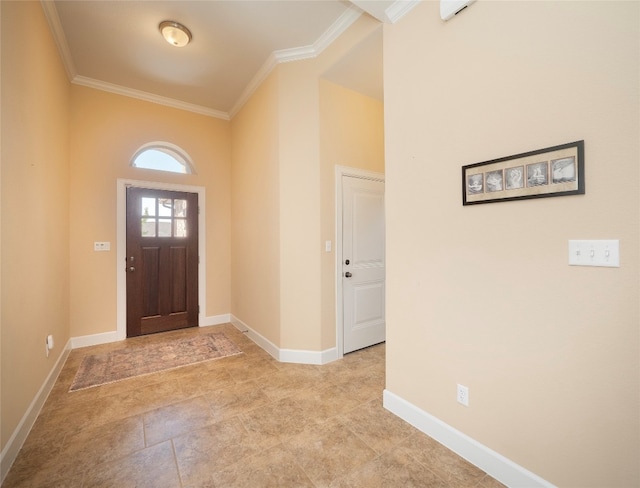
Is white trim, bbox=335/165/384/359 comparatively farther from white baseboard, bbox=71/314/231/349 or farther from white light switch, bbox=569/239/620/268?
white baseboard, bbox=71/314/231/349

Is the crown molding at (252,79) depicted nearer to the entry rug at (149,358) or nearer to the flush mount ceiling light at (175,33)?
the flush mount ceiling light at (175,33)

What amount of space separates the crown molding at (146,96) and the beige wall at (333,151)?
2.26 m

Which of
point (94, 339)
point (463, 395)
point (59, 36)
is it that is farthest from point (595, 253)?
point (94, 339)

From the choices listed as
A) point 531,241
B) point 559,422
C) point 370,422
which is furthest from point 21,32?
point 559,422

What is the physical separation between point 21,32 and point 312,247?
265 cm

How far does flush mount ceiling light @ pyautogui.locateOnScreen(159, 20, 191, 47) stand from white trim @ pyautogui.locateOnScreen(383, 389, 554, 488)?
3684 millimetres

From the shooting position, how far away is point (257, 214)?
3529 millimetres

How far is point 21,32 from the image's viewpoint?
73.2 inches

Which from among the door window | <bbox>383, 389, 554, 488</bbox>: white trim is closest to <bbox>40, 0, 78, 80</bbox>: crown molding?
the door window

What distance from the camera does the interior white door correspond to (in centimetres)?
312

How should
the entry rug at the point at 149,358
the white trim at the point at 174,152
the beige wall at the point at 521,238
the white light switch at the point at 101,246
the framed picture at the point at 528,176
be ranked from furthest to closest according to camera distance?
the white trim at the point at 174,152 → the white light switch at the point at 101,246 → the entry rug at the point at 149,358 → the framed picture at the point at 528,176 → the beige wall at the point at 521,238

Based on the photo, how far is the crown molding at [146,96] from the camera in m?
3.46

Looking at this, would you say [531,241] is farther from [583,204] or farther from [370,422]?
[370,422]

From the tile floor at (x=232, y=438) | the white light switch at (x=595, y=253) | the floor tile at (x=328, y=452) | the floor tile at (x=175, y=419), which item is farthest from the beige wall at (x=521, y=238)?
the floor tile at (x=175, y=419)
